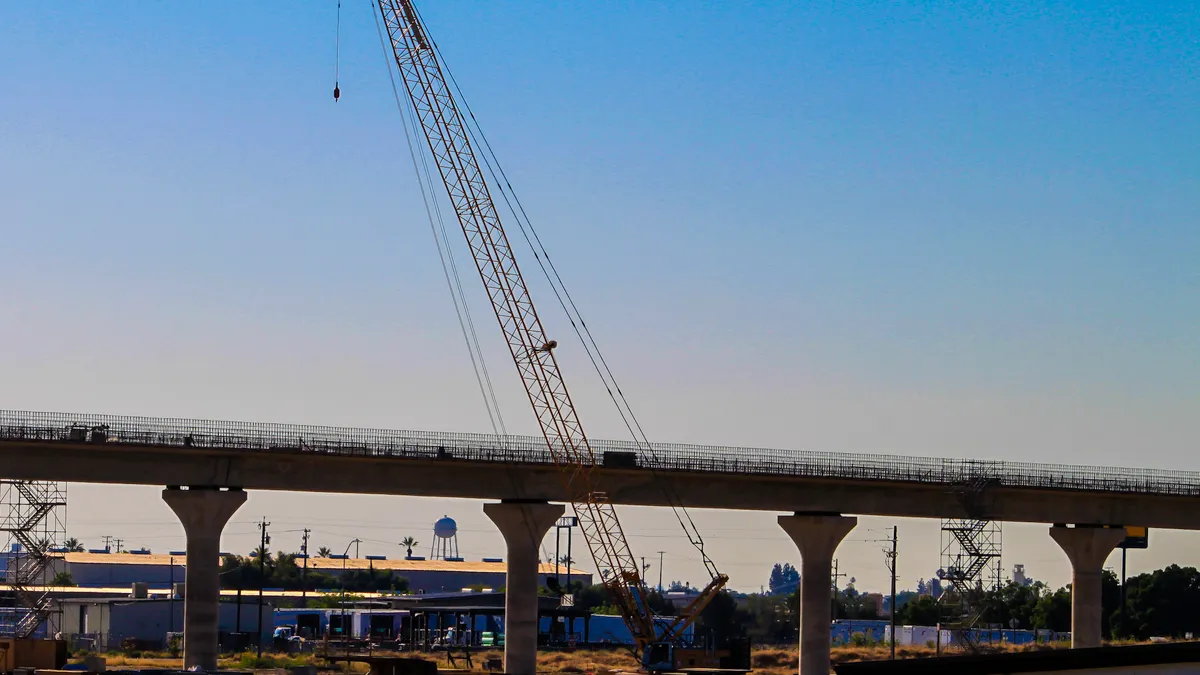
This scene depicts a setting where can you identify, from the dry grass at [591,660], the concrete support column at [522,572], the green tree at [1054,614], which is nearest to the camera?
the concrete support column at [522,572]

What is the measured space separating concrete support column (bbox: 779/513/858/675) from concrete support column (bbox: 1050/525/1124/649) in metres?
16.6

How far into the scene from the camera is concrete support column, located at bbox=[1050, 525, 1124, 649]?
10969 cm

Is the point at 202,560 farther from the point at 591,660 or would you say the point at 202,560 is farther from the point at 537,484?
the point at 591,660

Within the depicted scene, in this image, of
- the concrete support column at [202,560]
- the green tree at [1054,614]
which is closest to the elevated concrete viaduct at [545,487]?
the concrete support column at [202,560]

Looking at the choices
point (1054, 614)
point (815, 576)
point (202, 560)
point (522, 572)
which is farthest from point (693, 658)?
point (1054, 614)

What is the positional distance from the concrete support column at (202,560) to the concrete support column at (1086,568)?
55.9 meters

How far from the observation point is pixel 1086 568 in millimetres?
111562

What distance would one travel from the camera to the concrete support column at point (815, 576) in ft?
336

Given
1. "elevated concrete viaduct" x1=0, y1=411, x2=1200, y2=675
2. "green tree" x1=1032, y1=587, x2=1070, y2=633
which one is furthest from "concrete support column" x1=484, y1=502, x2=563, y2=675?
"green tree" x1=1032, y1=587, x2=1070, y2=633

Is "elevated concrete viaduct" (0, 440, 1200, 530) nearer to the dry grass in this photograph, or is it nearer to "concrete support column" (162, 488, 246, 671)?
"concrete support column" (162, 488, 246, 671)

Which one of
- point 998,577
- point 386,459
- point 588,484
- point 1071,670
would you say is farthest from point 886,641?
point 1071,670

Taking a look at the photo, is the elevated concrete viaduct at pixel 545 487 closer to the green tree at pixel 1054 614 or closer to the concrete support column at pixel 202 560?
the concrete support column at pixel 202 560

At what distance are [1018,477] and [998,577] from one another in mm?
7407

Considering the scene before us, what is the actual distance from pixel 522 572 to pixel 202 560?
19.3 m
